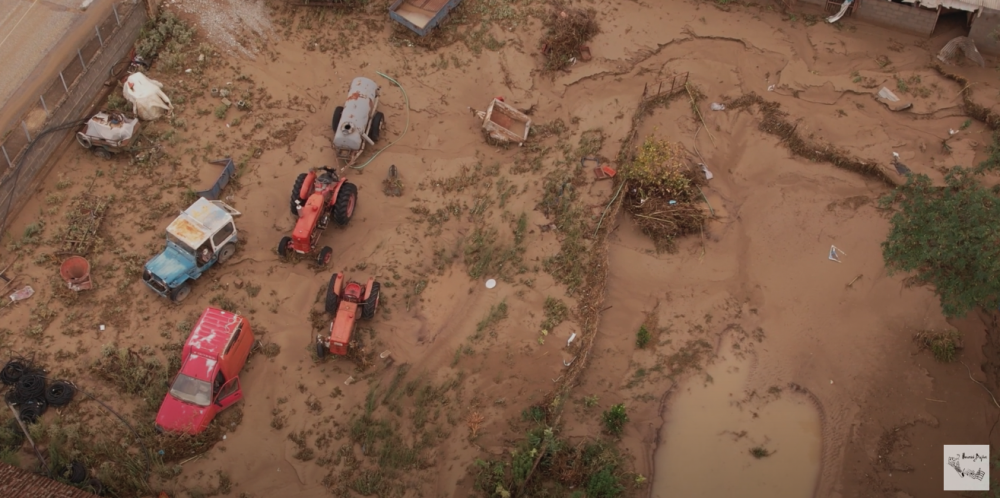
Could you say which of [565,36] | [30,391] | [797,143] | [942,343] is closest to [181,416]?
[30,391]

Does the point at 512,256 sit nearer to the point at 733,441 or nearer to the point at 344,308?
the point at 344,308

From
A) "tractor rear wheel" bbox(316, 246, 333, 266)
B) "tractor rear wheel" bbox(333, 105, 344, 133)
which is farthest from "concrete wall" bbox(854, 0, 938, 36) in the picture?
"tractor rear wheel" bbox(316, 246, 333, 266)

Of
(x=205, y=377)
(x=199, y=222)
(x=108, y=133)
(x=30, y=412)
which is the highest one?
(x=108, y=133)

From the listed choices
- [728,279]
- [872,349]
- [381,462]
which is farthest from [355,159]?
[872,349]

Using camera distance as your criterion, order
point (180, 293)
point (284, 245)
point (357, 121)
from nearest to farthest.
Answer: point (180, 293), point (284, 245), point (357, 121)

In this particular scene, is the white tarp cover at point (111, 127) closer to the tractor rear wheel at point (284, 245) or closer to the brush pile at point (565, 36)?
the tractor rear wheel at point (284, 245)

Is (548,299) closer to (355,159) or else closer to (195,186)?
(355,159)
